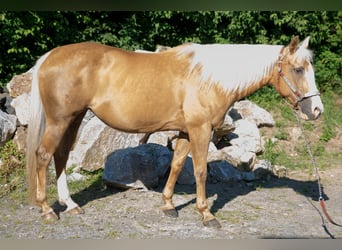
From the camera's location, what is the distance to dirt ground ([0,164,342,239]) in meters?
4.12

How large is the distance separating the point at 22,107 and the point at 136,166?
8.30 ft

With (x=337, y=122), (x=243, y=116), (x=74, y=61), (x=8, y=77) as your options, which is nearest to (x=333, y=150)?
(x=337, y=122)

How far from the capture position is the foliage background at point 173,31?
866cm

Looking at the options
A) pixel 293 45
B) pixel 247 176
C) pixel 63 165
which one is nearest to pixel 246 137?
pixel 247 176

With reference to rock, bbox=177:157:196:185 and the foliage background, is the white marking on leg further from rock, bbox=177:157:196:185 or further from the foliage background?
the foliage background

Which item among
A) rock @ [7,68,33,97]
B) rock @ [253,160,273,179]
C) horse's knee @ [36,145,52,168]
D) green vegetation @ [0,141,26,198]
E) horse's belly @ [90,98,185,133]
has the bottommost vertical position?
rock @ [253,160,273,179]

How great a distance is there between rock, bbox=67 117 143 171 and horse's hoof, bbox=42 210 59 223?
64.0 inches

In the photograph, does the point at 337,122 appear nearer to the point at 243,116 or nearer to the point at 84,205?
the point at 243,116

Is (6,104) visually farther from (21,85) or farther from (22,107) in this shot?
(22,107)

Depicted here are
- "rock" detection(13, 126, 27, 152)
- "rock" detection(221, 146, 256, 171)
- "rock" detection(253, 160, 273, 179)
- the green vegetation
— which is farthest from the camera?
"rock" detection(13, 126, 27, 152)

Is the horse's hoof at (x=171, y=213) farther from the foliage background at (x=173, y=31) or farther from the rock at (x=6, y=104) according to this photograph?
the foliage background at (x=173, y=31)

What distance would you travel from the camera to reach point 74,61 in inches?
166

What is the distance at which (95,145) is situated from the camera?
598cm

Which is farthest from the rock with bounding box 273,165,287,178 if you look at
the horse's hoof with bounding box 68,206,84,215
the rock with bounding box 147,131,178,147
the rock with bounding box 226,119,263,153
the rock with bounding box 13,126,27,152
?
the rock with bounding box 13,126,27,152
